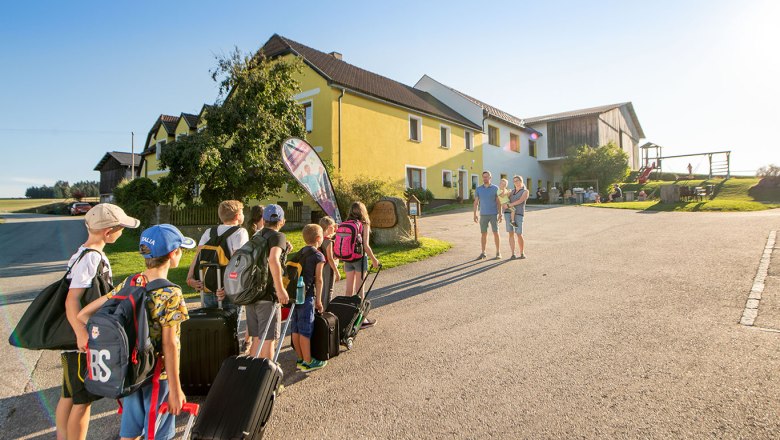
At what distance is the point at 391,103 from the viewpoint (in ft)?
76.4

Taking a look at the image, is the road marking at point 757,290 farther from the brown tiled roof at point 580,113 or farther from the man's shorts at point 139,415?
the brown tiled roof at point 580,113

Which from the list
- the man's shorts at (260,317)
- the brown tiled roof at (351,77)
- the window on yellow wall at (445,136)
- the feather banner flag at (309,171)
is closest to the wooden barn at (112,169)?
the brown tiled roof at (351,77)

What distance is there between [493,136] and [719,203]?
16.5m

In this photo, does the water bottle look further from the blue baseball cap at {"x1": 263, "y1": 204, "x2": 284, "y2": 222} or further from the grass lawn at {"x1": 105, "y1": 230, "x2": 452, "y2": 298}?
the grass lawn at {"x1": 105, "y1": 230, "x2": 452, "y2": 298}

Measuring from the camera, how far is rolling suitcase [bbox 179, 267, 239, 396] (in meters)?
3.56

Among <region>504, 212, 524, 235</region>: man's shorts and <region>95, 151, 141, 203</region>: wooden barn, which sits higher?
<region>95, 151, 141, 203</region>: wooden barn

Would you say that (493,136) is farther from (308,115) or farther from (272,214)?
(272,214)

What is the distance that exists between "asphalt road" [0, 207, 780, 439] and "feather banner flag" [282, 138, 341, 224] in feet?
6.59

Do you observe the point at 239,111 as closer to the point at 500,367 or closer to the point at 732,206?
the point at 500,367

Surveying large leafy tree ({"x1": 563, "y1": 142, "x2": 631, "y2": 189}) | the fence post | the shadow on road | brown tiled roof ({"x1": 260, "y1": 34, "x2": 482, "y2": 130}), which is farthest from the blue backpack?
large leafy tree ({"x1": 563, "y1": 142, "x2": 631, "y2": 189})

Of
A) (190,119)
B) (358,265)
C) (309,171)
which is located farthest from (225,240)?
(190,119)

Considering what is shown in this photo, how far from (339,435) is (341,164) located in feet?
59.5

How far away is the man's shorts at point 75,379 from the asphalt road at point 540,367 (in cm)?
75

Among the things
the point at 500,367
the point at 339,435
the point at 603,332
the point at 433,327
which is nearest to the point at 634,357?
the point at 603,332
